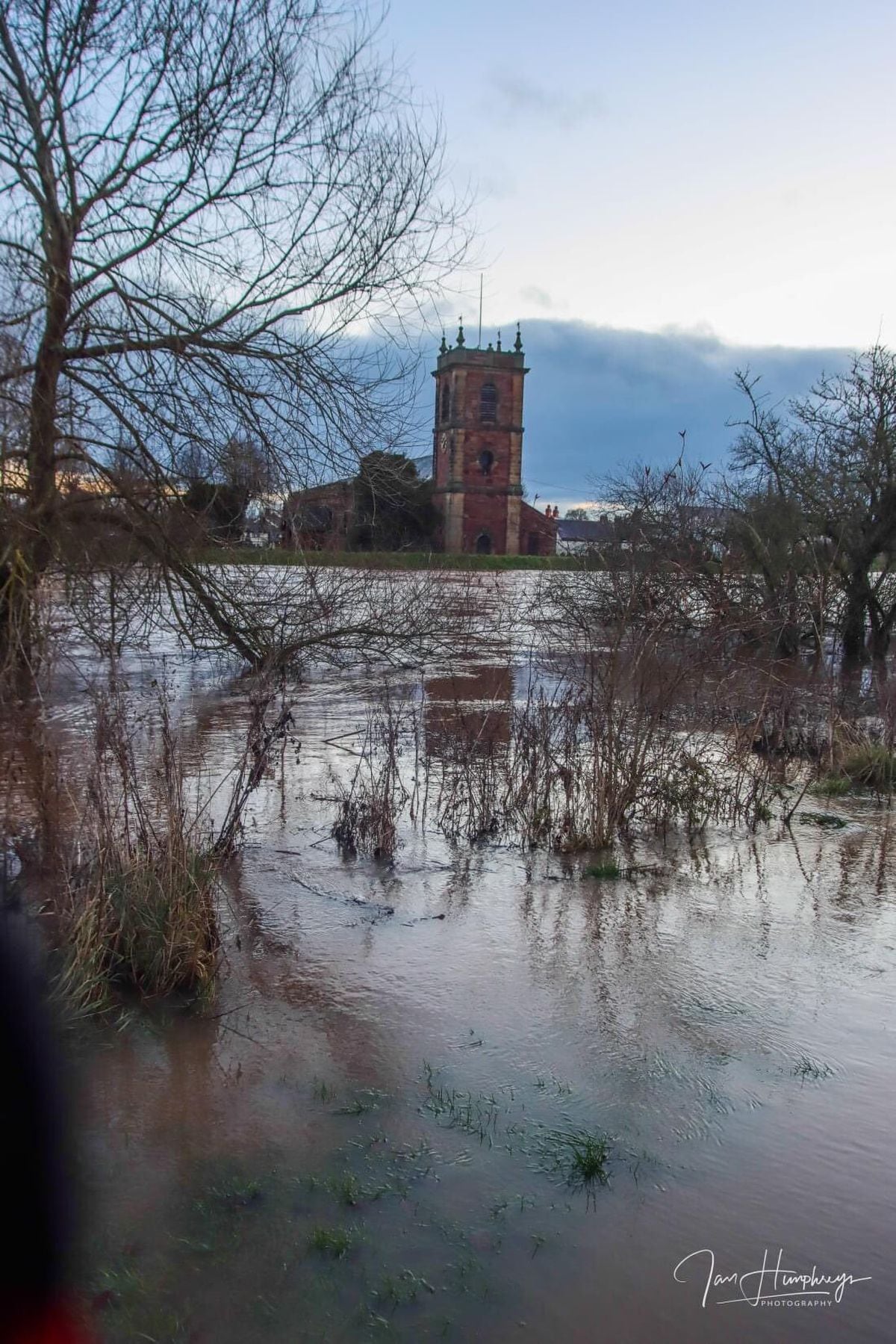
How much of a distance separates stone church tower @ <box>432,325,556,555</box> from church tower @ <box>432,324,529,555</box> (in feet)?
0.20

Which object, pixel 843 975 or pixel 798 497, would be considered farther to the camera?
pixel 798 497

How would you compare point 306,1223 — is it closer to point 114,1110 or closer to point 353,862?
point 114,1110

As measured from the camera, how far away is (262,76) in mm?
10453

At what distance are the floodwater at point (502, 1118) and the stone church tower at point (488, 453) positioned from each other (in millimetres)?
80642

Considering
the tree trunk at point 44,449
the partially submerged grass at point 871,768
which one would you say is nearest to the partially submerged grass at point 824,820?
the partially submerged grass at point 871,768

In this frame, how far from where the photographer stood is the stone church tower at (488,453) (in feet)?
288

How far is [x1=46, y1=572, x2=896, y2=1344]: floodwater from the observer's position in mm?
3543

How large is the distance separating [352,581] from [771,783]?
5711mm

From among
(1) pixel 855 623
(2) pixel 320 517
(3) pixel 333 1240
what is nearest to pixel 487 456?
(1) pixel 855 623

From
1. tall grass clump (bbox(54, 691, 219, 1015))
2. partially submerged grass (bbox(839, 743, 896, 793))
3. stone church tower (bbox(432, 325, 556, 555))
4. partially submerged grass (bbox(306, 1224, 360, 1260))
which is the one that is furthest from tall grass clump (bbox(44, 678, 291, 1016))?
stone church tower (bbox(432, 325, 556, 555))

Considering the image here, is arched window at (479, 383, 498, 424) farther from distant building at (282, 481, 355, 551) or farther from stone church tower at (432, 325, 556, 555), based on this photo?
distant building at (282, 481, 355, 551)

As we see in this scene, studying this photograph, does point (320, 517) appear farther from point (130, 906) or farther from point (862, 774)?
point (130, 906)

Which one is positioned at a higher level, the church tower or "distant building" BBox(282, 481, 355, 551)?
the church tower

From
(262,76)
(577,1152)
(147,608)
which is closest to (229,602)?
(147,608)
